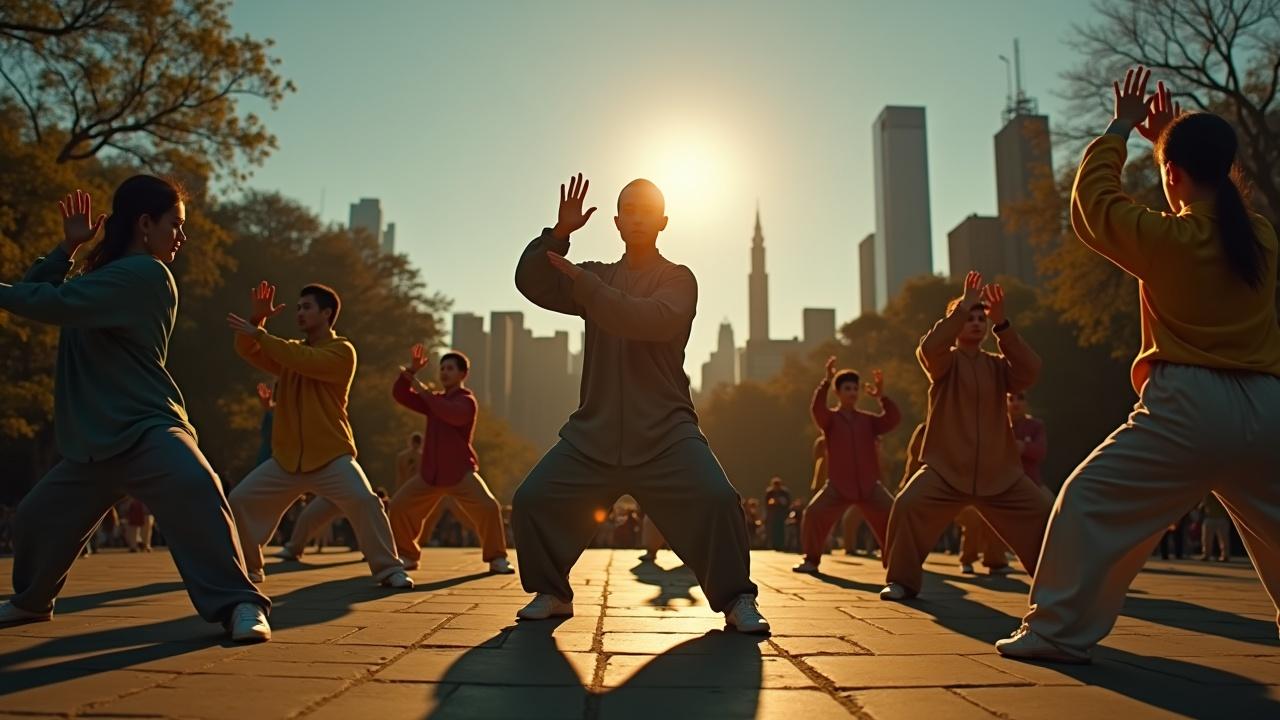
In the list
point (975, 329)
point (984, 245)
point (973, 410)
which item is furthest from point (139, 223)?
point (984, 245)

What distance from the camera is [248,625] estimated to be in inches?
146

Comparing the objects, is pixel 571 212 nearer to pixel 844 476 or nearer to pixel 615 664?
pixel 615 664

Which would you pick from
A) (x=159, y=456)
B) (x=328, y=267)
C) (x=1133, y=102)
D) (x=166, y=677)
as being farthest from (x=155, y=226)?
(x=328, y=267)

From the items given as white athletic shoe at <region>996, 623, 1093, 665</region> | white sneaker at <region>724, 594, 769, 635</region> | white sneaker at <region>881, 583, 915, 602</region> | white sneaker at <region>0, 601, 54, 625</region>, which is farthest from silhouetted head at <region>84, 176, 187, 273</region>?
white sneaker at <region>881, 583, 915, 602</region>

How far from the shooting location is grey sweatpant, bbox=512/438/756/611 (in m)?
4.38

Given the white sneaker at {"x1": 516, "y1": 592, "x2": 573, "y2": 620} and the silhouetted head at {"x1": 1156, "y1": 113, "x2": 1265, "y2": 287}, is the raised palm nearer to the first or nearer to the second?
the white sneaker at {"x1": 516, "y1": 592, "x2": 573, "y2": 620}

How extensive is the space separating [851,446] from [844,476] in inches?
12.1

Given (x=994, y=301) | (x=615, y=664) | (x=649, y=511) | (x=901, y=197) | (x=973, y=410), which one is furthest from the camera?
(x=901, y=197)

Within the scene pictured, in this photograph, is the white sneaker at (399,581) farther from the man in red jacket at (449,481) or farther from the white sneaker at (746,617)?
the white sneaker at (746,617)

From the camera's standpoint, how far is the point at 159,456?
3.90m

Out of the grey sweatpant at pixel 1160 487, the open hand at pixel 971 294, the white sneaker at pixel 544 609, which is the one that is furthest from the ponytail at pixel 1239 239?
the white sneaker at pixel 544 609

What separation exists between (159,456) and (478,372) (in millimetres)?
157036

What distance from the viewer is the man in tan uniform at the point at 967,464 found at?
6023 millimetres

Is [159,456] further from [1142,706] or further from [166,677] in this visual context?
[1142,706]
